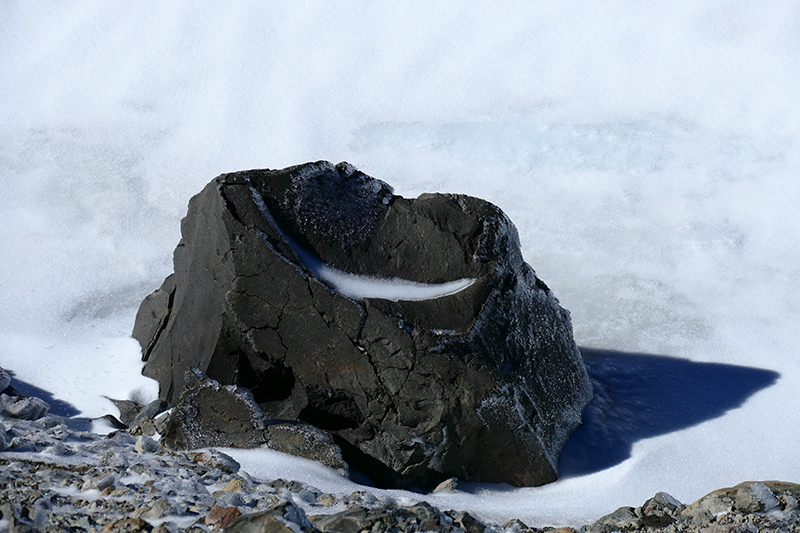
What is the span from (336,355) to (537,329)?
3.17 ft

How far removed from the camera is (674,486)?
371 centimetres

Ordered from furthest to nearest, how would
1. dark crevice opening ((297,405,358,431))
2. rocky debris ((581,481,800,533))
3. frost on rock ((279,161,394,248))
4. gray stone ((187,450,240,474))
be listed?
1. frost on rock ((279,161,394,248))
2. dark crevice opening ((297,405,358,431))
3. gray stone ((187,450,240,474))
4. rocky debris ((581,481,800,533))

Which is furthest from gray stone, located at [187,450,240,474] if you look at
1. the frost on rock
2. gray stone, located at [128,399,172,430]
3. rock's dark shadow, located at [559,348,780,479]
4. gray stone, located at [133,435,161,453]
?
rock's dark shadow, located at [559,348,780,479]

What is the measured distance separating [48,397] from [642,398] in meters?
2.87

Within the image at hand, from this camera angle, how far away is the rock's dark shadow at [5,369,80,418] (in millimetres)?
4098

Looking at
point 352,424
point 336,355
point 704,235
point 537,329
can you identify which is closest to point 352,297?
point 336,355

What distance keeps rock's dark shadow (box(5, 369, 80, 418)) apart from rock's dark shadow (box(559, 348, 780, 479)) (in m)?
2.23

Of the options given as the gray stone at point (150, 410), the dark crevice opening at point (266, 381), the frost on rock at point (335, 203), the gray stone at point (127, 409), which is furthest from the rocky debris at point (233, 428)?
the frost on rock at point (335, 203)

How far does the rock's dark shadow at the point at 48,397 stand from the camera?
13.4ft

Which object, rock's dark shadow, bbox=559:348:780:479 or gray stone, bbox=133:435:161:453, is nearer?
gray stone, bbox=133:435:161:453

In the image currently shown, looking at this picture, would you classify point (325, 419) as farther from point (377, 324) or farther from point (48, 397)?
point (48, 397)

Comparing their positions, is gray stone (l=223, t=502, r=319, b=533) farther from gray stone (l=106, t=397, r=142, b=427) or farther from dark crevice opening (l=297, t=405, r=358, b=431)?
gray stone (l=106, t=397, r=142, b=427)

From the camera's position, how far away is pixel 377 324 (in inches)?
140

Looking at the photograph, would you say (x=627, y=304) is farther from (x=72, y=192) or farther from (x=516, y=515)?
(x=72, y=192)
